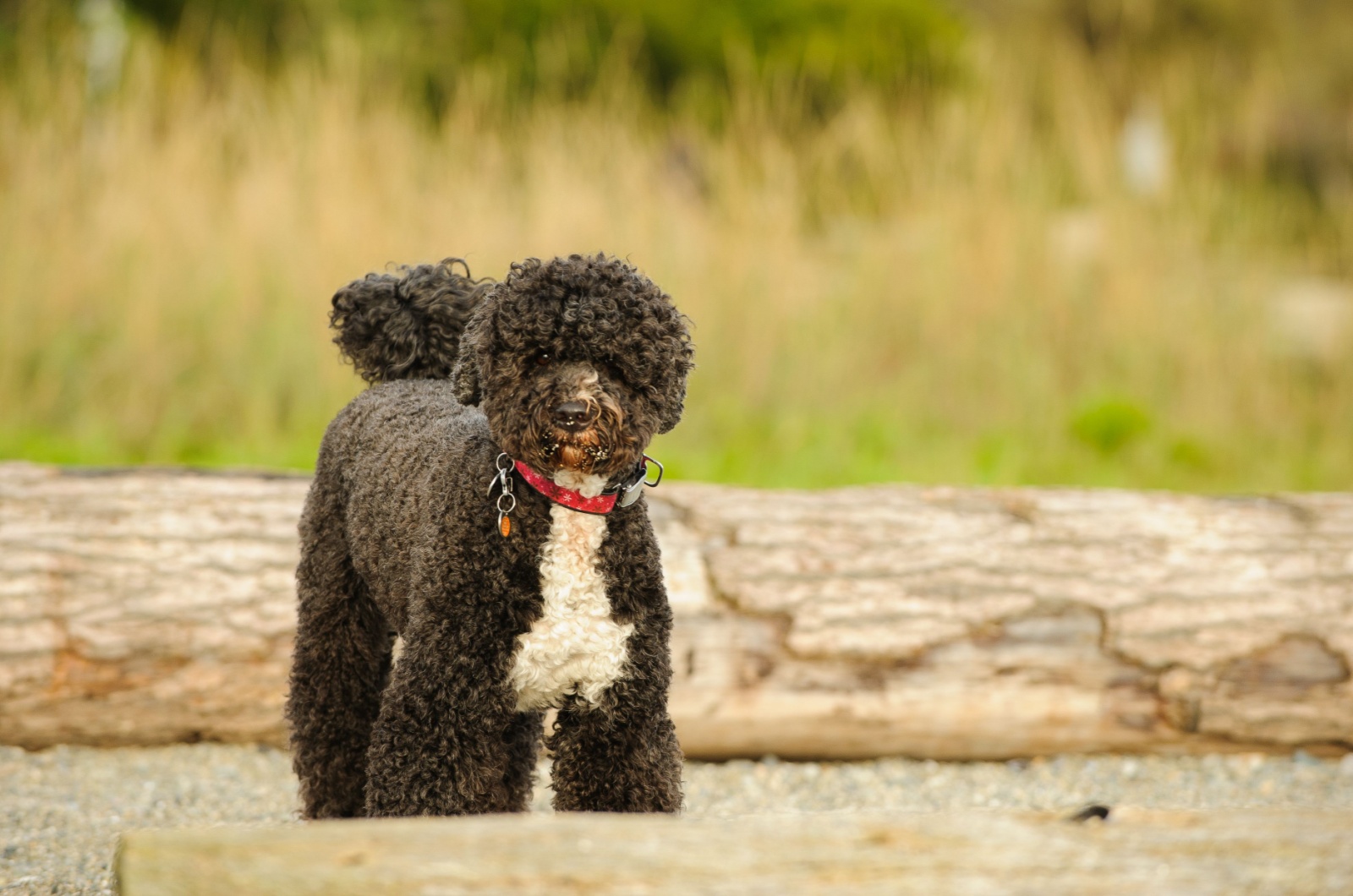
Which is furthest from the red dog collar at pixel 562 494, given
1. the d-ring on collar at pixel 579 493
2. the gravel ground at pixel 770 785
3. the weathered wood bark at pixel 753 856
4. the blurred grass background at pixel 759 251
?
the blurred grass background at pixel 759 251

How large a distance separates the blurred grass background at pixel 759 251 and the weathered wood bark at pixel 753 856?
164 inches

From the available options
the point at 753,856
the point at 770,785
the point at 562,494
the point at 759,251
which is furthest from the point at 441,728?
the point at 759,251

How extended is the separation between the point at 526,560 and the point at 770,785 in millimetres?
2082

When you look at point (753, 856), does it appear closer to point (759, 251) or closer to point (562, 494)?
point (562, 494)

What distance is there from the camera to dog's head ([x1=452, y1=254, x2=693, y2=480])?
2607 millimetres

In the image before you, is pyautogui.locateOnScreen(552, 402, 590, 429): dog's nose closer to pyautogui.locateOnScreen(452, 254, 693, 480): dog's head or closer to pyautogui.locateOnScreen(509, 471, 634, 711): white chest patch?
pyautogui.locateOnScreen(452, 254, 693, 480): dog's head

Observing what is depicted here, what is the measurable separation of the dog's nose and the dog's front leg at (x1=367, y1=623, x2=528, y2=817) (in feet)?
1.65

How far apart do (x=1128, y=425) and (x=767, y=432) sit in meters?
1.97

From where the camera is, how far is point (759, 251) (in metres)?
8.17

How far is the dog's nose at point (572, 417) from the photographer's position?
2570 mm

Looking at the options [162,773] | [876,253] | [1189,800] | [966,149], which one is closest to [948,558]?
[1189,800]

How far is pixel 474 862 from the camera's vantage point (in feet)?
6.63

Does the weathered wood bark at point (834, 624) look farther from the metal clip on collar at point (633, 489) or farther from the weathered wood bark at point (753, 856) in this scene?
the weathered wood bark at point (753, 856)

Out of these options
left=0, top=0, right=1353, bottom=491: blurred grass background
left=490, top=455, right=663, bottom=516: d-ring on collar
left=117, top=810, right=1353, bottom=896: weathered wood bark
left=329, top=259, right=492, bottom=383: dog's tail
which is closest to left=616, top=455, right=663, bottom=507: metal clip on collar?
left=490, top=455, right=663, bottom=516: d-ring on collar
